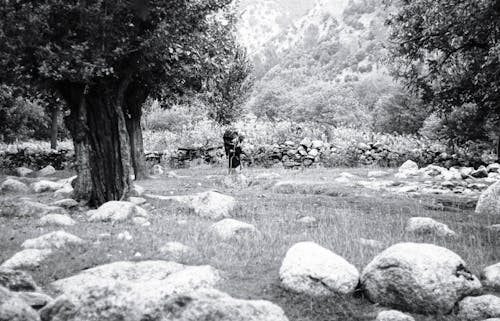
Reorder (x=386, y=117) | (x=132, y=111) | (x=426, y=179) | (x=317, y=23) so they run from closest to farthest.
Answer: (x=426, y=179)
(x=132, y=111)
(x=386, y=117)
(x=317, y=23)

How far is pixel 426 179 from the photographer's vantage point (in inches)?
717

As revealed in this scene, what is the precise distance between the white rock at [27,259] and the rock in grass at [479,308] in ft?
17.3

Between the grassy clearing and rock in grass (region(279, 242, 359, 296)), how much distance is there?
0.40 ft

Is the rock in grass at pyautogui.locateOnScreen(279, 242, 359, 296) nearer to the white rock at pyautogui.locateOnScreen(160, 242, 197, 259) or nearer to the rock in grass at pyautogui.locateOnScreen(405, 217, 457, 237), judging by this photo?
the white rock at pyautogui.locateOnScreen(160, 242, 197, 259)

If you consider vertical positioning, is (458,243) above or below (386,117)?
below

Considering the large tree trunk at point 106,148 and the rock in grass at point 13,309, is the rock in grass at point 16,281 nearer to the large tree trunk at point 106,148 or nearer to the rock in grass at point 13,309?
the rock in grass at point 13,309

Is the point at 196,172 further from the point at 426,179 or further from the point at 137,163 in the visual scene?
the point at 426,179

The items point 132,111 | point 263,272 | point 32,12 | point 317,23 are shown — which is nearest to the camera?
point 263,272

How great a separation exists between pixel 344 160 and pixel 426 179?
25.2 feet

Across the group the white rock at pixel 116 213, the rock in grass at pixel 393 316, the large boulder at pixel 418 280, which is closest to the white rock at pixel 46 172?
the white rock at pixel 116 213

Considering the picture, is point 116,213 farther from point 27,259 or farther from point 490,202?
point 490,202

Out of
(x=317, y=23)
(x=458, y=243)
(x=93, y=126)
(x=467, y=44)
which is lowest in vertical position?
(x=458, y=243)

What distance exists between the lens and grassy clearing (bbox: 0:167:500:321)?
5633 millimetres

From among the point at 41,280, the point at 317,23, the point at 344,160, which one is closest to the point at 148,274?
the point at 41,280
